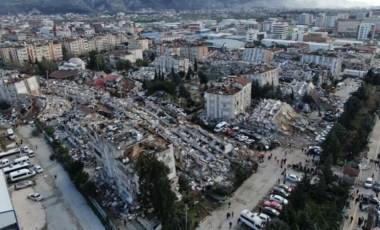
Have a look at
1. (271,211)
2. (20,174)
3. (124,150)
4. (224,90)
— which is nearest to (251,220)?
(271,211)

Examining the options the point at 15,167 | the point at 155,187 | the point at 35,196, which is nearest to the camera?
the point at 155,187

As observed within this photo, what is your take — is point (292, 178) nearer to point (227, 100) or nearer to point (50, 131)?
point (227, 100)

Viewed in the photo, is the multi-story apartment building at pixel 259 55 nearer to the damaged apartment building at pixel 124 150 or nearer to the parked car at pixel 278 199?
the damaged apartment building at pixel 124 150

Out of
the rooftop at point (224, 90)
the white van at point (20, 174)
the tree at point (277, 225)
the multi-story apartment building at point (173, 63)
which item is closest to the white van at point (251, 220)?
the tree at point (277, 225)

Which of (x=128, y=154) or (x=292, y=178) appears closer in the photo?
(x=128, y=154)

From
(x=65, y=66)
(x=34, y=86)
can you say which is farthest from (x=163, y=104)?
(x=65, y=66)

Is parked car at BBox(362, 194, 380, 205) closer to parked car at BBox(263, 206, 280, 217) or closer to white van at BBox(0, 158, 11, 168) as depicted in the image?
parked car at BBox(263, 206, 280, 217)
